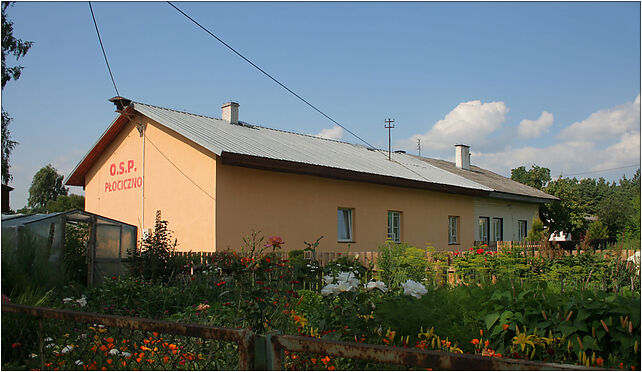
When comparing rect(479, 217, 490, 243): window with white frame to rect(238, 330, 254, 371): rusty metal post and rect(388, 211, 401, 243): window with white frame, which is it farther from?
rect(238, 330, 254, 371): rusty metal post

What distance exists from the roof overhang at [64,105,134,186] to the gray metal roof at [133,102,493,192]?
899 mm

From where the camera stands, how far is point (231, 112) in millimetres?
20047

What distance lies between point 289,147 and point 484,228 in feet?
36.5

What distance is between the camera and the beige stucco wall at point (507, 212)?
80.2 feet

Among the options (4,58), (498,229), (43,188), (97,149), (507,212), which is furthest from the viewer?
(43,188)

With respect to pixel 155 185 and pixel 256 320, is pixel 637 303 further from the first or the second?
pixel 155 185

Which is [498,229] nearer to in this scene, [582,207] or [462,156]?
[462,156]

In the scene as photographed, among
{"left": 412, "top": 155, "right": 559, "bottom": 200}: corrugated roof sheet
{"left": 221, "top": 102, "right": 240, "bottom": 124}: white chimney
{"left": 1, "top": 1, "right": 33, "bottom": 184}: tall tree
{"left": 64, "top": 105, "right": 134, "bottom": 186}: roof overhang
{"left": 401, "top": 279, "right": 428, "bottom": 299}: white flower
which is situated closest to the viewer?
{"left": 401, "top": 279, "right": 428, "bottom": 299}: white flower

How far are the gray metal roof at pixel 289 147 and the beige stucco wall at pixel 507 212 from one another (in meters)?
1.06

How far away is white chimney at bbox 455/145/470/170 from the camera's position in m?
30.0

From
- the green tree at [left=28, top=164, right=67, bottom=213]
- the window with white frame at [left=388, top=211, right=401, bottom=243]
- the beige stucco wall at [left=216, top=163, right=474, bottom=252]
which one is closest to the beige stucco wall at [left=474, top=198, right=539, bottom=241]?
the beige stucco wall at [left=216, top=163, right=474, bottom=252]

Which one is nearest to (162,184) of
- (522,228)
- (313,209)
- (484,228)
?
(313,209)

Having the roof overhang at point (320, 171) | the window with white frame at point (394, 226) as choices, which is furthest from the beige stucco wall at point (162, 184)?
the window with white frame at point (394, 226)

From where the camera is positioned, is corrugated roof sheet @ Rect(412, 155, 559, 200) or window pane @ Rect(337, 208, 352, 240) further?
corrugated roof sheet @ Rect(412, 155, 559, 200)
